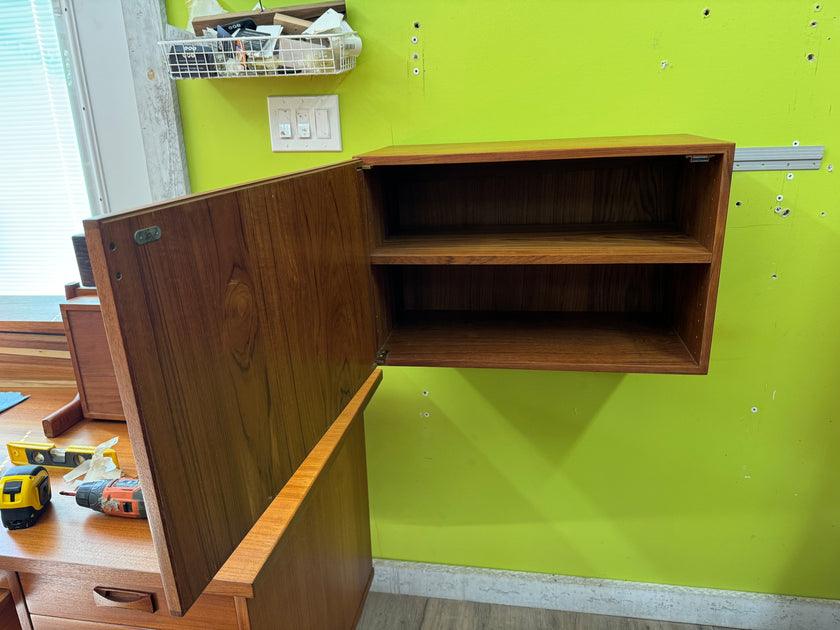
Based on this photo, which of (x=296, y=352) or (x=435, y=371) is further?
(x=435, y=371)

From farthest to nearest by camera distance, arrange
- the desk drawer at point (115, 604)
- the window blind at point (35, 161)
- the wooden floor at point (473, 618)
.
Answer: the wooden floor at point (473, 618), the window blind at point (35, 161), the desk drawer at point (115, 604)

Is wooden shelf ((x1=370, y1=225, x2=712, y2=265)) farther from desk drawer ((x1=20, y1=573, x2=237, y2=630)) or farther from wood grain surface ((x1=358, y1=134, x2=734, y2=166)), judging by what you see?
desk drawer ((x1=20, y1=573, x2=237, y2=630))

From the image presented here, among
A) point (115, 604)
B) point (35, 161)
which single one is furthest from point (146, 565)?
point (35, 161)

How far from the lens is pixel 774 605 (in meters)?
1.57

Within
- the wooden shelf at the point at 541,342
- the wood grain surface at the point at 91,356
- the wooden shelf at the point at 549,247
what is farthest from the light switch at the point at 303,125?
the wood grain surface at the point at 91,356

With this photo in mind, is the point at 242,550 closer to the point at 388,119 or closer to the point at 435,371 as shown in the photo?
the point at 435,371

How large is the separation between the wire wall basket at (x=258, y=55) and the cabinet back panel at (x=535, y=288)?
1.74 ft

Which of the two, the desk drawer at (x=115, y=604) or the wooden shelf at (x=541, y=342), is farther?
the wooden shelf at (x=541, y=342)

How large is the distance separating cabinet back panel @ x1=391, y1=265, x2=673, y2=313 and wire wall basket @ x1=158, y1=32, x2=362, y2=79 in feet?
1.74

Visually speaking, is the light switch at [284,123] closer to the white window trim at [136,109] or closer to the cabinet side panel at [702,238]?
the white window trim at [136,109]

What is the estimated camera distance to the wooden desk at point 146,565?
714mm

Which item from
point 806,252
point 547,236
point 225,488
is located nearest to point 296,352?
point 225,488

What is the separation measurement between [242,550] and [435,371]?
3.11 ft

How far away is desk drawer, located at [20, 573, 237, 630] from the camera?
2.96ft
